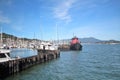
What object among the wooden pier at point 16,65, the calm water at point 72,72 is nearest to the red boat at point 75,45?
the calm water at point 72,72

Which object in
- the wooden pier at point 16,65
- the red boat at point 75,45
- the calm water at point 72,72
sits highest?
the red boat at point 75,45

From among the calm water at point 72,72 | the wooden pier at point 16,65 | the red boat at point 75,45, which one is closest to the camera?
the wooden pier at point 16,65

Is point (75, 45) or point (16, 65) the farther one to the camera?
point (75, 45)

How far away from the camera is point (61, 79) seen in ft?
102

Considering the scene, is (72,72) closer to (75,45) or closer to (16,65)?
(16,65)

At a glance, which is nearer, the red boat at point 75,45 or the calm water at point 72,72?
the calm water at point 72,72

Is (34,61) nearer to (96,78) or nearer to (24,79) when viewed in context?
(24,79)

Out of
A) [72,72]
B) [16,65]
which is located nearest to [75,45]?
[72,72]

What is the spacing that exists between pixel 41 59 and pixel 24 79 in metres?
23.4

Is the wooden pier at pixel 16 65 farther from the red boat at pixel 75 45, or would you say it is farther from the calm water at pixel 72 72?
the red boat at pixel 75 45

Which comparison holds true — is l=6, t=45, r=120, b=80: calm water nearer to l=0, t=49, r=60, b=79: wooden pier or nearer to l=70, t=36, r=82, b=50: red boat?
l=0, t=49, r=60, b=79: wooden pier

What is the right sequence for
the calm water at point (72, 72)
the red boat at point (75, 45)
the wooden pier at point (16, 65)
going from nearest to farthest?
the wooden pier at point (16, 65) → the calm water at point (72, 72) → the red boat at point (75, 45)

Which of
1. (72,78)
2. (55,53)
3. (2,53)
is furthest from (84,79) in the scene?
(55,53)

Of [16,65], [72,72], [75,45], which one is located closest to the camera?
[16,65]
